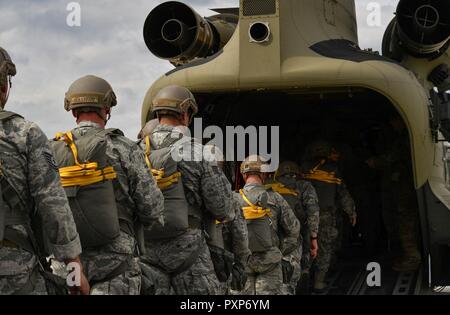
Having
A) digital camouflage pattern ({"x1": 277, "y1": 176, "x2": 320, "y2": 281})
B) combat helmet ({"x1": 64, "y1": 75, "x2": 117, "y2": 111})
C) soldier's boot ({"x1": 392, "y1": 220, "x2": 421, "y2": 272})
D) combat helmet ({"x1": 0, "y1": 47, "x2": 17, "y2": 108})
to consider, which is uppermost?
combat helmet ({"x1": 0, "y1": 47, "x2": 17, "y2": 108})

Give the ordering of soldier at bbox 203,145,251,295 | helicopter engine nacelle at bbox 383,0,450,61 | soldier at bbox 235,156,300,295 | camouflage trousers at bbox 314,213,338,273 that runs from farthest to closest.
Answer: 1. camouflage trousers at bbox 314,213,338,273
2. helicopter engine nacelle at bbox 383,0,450,61
3. soldier at bbox 235,156,300,295
4. soldier at bbox 203,145,251,295

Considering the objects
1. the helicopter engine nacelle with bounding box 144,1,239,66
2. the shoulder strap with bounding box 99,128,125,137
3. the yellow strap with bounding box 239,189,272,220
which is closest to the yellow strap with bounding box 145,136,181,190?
the shoulder strap with bounding box 99,128,125,137

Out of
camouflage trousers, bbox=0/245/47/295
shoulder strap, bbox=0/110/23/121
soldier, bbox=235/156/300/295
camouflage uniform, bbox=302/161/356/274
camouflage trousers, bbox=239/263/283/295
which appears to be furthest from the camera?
camouflage uniform, bbox=302/161/356/274

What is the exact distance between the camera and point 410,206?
29.6 ft

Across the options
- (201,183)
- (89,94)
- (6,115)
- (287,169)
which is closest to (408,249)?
(287,169)

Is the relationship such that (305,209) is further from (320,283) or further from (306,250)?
(320,283)

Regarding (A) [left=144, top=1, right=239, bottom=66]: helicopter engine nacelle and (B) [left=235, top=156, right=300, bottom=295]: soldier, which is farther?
(A) [left=144, top=1, right=239, bottom=66]: helicopter engine nacelle

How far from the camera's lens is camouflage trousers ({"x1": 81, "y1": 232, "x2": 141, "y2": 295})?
358 cm

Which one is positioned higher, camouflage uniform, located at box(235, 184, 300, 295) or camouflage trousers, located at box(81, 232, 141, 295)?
camouflage trousers, located at box(81, 232, 141, 295)

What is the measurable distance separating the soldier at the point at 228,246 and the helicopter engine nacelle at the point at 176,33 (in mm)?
3137

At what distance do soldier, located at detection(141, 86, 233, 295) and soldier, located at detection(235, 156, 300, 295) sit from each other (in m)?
1.84

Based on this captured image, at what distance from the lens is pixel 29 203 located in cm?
297

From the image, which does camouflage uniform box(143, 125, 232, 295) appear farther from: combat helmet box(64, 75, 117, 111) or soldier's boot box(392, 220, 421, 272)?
soldier's boot box(392, 220, 421, 272)
